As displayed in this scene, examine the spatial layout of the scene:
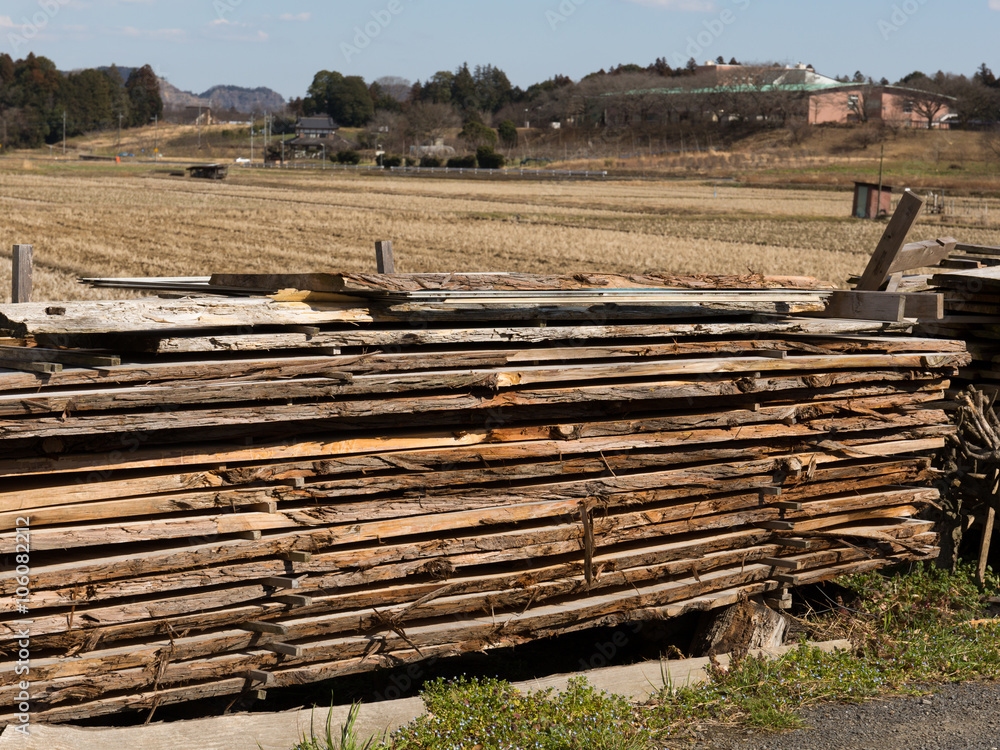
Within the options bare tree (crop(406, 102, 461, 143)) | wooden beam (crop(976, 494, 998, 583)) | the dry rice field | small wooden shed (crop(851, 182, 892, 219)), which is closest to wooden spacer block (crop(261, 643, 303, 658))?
wooden beam (crop(976, 494, 998, 583))

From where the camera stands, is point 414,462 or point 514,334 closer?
point 414,462

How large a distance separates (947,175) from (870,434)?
70283 millimetres

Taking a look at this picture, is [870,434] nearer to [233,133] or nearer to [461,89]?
[233,133]

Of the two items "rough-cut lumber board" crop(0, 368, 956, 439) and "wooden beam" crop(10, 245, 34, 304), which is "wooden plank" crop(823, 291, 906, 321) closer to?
"rough-cut lumber board" crop(0, 368, 956, 439)

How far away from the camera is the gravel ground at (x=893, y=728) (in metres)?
4.70

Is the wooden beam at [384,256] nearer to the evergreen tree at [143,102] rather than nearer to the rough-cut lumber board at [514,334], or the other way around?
the rough-cut lumber board at [514,334]

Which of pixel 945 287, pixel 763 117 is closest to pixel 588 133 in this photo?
pixel 763 117

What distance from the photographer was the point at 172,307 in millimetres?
4332

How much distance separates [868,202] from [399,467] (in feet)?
136

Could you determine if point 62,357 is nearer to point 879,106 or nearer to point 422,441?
point 422,441

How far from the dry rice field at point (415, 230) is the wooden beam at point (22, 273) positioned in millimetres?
8336

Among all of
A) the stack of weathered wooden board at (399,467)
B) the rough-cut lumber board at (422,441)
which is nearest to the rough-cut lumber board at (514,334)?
the stack of weathered wooden board at (399,467)

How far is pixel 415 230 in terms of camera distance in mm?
31078

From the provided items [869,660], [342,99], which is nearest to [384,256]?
[869,660]
